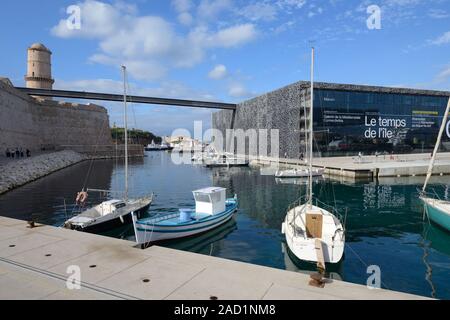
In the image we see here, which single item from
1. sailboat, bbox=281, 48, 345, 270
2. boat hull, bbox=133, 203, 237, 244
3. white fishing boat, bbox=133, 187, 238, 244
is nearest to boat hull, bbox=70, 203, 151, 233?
white fishing boat, bbox=133, 187, 238, 244

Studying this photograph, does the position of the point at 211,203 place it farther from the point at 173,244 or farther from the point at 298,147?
the point at 298,147

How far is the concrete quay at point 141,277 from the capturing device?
7477 mm

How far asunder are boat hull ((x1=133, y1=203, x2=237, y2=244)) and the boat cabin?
0.56 metres

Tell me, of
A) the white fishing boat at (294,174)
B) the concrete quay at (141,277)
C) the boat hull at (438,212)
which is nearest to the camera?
the concrete quay at (141,277)

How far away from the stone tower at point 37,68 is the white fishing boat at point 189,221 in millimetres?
98035

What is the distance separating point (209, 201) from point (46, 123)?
79.3 m

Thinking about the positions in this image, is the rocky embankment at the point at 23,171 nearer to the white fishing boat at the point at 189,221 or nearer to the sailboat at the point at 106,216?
the sailboat at the point at 106,216

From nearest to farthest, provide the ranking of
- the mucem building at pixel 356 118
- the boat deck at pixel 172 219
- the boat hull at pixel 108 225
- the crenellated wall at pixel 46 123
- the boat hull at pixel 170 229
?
the boat hull at pixel 170 229
the boat deck at pixel 172 219
the boat hull at pixel 108 225
the crenellated wall at pixel 46 123
the mucem building at pixel 356 118

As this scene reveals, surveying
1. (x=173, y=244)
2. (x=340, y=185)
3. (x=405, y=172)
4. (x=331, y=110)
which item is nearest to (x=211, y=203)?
(x=173, y=244)

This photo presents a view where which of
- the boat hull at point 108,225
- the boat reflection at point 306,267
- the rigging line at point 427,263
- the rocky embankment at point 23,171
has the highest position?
the rocky embankment at point 23,171

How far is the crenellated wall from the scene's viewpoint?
57.1 meters

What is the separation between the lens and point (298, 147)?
64.4 meters

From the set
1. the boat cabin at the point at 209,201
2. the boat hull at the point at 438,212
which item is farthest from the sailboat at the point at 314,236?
the boat hull at the point at 438,212

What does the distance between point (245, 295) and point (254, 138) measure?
78.2 meters
